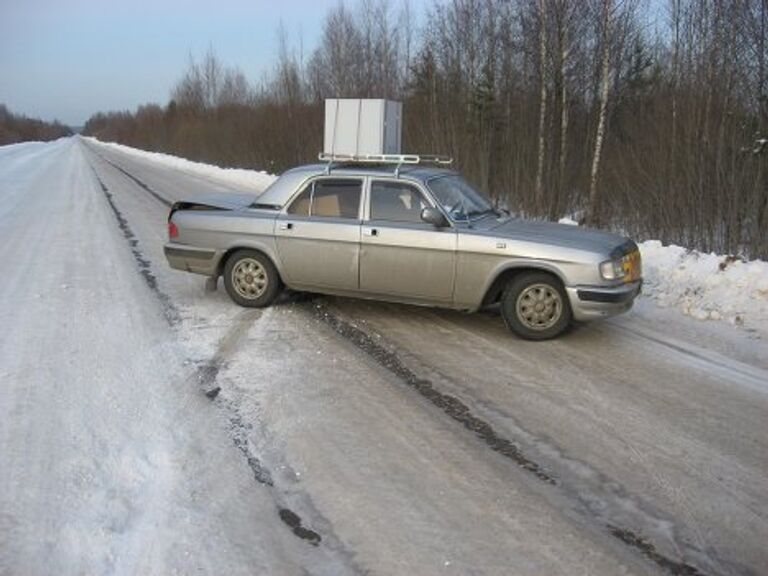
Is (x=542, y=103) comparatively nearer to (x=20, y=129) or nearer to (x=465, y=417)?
(x=465, y=417)

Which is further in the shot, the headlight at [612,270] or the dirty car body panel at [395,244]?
the dirty car body panel at [395,244]

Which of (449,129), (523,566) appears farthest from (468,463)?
(449,129)

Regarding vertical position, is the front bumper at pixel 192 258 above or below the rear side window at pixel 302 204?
below

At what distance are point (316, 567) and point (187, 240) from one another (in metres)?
5.72

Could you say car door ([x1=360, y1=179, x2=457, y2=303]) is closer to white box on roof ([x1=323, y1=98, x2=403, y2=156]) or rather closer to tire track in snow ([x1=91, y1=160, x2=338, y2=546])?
tire track in snow ([x1=91, y1=160, x2=338, y2=546])

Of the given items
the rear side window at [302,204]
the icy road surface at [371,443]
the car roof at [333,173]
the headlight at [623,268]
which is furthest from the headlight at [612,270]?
the rear side window at [302,204]

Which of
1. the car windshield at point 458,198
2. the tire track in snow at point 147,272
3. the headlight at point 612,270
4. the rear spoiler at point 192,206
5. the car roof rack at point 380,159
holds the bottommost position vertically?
the tire track in snow at point 147,272

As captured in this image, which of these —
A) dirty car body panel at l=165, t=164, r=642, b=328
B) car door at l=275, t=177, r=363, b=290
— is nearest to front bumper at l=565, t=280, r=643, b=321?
dirty car body panel at l=165, t=164, r=642, b=328

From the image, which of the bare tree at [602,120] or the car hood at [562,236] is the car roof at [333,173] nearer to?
the car hood at [562,236]

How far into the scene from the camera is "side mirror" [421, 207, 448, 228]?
23.9ft

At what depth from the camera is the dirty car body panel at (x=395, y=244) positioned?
6996 mm

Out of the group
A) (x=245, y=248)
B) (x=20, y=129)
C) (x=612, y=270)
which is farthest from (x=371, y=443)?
(x=20, y=129)

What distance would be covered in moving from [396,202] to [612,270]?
211cm

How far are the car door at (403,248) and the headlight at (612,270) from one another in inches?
51.9
